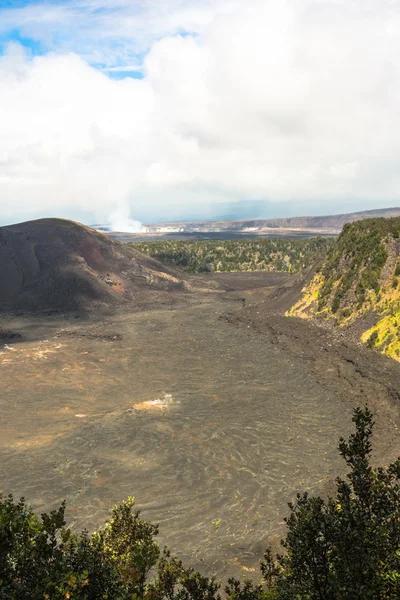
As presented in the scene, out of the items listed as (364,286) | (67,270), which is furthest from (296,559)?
(67,270)

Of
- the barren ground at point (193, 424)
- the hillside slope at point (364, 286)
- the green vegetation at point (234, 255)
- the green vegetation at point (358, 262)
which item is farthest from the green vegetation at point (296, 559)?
the green vegetation at point (234, 255)

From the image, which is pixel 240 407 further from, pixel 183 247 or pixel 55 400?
pixel 183 247

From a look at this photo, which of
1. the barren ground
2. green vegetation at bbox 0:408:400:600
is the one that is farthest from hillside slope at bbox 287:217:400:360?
green vegetation at bbox 0:408:400:600

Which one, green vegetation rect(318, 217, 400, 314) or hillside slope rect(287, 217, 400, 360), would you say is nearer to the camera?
hillside slope rect(287, 217, 400, 360)

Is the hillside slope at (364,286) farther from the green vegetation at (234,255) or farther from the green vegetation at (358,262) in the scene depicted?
the green vegetation at (234,255)

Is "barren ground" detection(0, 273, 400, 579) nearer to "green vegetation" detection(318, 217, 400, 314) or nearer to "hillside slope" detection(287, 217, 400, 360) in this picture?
"hillside slope" detection(287, 217, 400, 360)

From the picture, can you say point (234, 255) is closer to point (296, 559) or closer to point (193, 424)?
point (193, 424)
